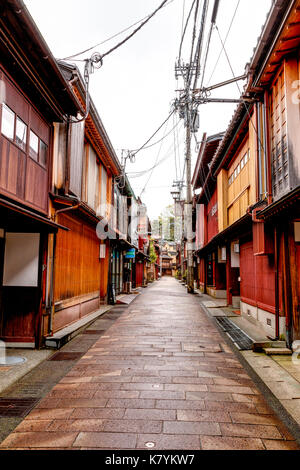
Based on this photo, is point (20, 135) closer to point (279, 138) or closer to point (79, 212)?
point (79, 212)

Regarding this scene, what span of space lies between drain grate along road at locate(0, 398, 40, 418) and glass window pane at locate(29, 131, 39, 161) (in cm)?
584

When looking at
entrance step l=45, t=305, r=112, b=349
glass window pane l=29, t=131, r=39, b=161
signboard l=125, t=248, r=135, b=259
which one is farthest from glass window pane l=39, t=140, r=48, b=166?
signboard l=125, t=248, r=135, b=259

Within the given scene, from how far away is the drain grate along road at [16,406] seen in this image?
4.81 m

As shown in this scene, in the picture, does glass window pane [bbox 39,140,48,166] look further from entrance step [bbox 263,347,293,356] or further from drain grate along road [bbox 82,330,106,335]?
entrance step [bbox 263,347,293,356]

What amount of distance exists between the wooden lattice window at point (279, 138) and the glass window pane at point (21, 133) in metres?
6.70

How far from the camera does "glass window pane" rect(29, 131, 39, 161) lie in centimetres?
838

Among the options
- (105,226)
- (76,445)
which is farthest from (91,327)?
(76,445)

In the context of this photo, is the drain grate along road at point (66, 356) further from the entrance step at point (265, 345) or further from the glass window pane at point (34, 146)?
the glass window pane at point (34, 146)

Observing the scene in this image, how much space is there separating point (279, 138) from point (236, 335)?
242 inches

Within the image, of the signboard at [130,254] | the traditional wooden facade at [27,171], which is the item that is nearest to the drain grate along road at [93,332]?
the traditional wooden facade at [27,171]

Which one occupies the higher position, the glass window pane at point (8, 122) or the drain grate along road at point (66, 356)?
the glass window pane at point (8, 122)

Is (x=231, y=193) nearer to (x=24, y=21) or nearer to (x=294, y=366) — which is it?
(x=294, y=366)

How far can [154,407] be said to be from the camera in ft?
16.1
